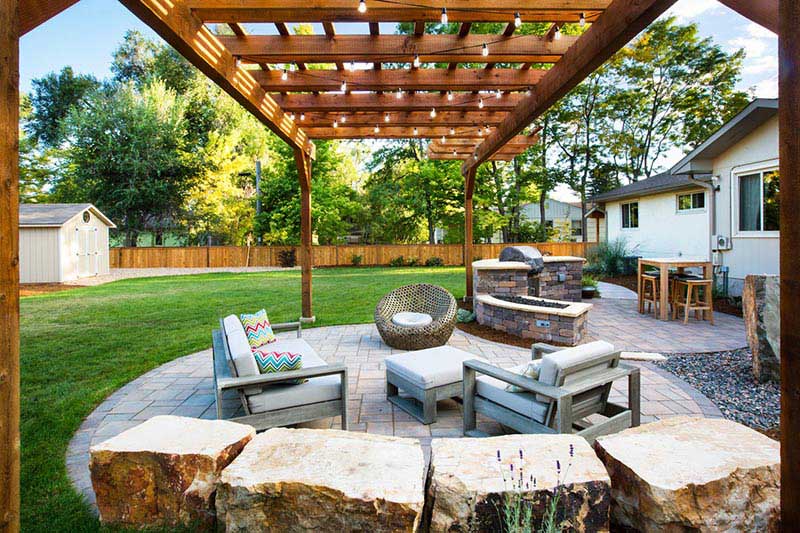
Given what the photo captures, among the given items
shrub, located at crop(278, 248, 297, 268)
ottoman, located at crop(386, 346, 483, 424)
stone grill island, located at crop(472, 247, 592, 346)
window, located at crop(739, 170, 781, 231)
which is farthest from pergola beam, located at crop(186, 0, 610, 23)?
shrub, located at crop(278, 248, 297, 268)

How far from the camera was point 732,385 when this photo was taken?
14.0ft

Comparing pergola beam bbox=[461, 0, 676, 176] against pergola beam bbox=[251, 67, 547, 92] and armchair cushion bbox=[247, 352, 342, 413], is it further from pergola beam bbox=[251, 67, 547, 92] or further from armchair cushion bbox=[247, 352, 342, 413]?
armchair cushion bbox=[247, 352, 342, 413]

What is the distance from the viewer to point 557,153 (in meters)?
23.2

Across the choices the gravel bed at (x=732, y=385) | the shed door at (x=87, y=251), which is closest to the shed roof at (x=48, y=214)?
the shed door at (x=87, y=251)

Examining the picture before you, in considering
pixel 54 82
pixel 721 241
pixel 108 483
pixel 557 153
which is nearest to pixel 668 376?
pixel 108 483

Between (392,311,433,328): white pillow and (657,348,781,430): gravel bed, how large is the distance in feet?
8.72

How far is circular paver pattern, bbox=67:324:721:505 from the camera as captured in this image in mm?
3277

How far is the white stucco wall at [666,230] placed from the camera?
1158cm

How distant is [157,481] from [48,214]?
58.9 feet

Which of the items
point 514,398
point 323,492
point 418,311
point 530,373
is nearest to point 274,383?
point 323,492

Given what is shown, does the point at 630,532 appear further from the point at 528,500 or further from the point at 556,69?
the point at 556,69

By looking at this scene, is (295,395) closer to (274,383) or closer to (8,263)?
(274,383)

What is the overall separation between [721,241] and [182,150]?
2285 cm

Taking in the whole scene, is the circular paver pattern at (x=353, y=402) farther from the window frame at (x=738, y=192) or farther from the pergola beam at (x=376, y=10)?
the window frame at (x=738, y=192)
